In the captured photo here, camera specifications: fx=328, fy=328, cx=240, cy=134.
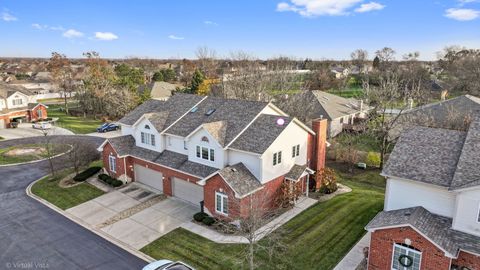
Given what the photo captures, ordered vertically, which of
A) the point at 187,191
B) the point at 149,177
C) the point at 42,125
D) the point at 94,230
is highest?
the point at 42,125

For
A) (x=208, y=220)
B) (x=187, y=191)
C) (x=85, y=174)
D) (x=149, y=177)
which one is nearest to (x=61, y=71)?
(x=85, y=174)

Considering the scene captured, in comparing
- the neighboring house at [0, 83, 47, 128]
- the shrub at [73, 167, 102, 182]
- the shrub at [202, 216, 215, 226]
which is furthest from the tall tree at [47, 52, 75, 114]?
the shrub at [202, 216, 215, 226]

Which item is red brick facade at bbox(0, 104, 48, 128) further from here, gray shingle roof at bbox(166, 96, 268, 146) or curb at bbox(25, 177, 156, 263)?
gray shingle roof at bbox(166, 96, 268, 146)

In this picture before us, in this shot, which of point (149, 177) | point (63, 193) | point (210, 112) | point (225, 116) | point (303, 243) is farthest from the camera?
point (149, 177)

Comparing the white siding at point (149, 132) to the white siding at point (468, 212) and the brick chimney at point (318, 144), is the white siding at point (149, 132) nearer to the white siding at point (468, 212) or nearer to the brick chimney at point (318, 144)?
the brick chimney at point (318, 144)

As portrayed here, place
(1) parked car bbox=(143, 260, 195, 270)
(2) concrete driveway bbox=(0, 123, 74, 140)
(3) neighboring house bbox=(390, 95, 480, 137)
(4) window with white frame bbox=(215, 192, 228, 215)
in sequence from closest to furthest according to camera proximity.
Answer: (1) parked car bbox=(143, 260, 195, 270), (4) window with white frame bbox=(215, 192, 228, 215), (3) neighboring house bbox=(390, 95, 480, 137), (2) concrete driveway bbox=(0, 123, 74, 140)

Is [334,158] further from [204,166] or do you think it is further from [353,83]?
[353,83]

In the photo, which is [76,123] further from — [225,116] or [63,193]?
[225,116]
